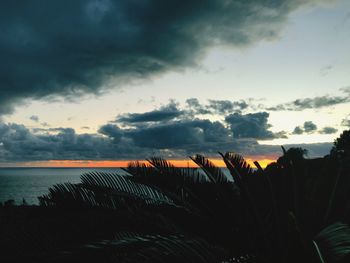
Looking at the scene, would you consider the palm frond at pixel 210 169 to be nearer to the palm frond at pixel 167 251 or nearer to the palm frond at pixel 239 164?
the palm frond at pixel 239 164

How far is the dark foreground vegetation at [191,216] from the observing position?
3.64 m

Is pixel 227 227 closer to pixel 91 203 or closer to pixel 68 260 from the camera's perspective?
pixel 91 203

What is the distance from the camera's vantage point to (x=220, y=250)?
381cm

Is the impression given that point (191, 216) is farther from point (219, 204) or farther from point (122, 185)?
point (122, 185)

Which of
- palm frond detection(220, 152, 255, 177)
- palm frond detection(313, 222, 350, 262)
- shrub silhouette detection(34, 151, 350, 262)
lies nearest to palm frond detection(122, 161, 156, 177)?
shrub silhouette detection(34, 151, 350, 262)

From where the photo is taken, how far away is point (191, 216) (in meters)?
5.36

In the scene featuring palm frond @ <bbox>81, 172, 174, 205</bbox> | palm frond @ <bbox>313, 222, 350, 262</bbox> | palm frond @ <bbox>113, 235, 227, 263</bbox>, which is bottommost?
palm frond @ <bbox>113, 235, 227, 263</bbox>

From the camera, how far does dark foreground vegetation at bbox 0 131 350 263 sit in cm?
364

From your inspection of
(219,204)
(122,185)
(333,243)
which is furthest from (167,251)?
(219,204)

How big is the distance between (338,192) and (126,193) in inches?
114

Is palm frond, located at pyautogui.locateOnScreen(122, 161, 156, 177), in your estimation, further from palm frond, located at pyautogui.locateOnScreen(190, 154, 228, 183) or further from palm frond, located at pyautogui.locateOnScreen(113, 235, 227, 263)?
palm frond, located at pyautogui.locateOnScreen(113, 235, 227, 263)

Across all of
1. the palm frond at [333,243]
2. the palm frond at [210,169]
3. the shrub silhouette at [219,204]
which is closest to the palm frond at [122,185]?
the shrub silhouette at [219,204]

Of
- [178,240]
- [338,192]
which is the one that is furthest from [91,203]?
[338,192]

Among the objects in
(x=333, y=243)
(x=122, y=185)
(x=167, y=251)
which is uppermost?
(x=122, y=185)
